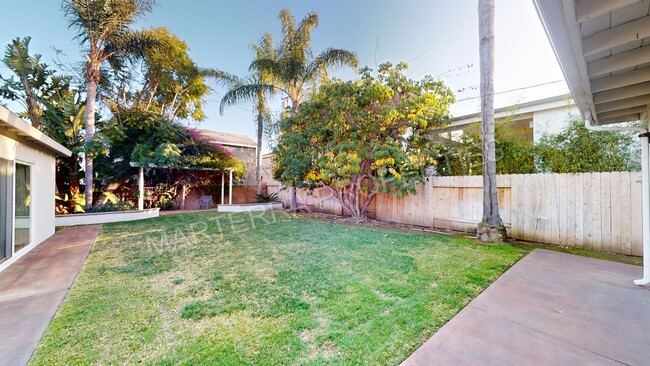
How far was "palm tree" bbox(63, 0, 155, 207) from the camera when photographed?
921cm

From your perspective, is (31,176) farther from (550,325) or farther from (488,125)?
(488,125)

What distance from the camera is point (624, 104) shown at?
3.79m

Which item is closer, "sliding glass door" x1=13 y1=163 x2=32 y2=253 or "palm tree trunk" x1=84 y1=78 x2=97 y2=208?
"sliding glass door" x1=13 y1=163 x2=32 y2=253

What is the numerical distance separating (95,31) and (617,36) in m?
13.7

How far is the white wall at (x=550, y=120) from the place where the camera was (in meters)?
7.85

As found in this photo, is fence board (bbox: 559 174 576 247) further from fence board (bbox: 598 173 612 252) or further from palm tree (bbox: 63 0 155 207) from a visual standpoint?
palm tree (bbox: 63 0 155 207)

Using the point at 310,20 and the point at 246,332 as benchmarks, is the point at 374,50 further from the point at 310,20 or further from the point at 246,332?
the point at 246,332

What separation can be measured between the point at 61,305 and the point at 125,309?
0.87 meters

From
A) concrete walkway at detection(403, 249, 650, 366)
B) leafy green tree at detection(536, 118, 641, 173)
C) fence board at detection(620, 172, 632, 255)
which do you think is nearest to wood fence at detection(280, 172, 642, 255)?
fence board at detection(620, 172, 632, 255)

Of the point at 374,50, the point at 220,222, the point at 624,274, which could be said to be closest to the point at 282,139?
the point at 220,222

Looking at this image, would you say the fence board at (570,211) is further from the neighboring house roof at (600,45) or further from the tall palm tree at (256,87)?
the tall palm tree at (256,87)

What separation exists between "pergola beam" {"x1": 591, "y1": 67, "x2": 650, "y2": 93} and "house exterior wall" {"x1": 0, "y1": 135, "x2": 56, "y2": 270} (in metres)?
8.87

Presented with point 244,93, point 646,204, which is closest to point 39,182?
point 244,93

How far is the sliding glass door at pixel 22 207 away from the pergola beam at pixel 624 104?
10347 mm
